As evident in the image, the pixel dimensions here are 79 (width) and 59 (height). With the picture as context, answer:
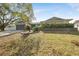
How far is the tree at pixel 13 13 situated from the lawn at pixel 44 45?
0.79 feet

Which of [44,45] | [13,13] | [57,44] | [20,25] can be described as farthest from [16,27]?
[57,44]

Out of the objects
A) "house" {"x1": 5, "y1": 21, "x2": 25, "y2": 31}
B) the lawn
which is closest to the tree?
"house" {"x1": 5, "y1": 21, "x2": 25, "y2": 31}

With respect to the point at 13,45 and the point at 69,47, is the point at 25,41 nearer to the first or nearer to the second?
the point at 13,45

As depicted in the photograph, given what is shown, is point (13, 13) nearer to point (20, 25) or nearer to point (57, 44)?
point (20, 25)

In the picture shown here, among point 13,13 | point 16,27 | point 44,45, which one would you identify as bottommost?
point 44,45

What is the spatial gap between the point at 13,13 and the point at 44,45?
2.25 feet

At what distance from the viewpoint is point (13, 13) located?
19.0 feet

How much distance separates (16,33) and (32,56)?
43cm

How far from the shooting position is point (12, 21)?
580 cm

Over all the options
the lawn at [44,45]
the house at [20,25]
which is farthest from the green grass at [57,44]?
the house at [20,25]

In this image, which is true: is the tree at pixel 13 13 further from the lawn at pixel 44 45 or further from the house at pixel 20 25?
the lawn at pixel 44 45

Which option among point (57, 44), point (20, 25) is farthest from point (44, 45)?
point (20, 25)

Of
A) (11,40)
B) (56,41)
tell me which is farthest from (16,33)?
(56,41)

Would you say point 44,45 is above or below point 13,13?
below
